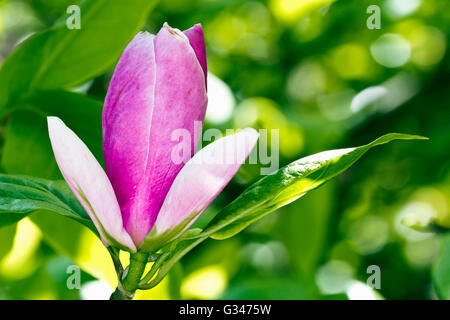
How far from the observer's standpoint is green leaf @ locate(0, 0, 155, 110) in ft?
2.58

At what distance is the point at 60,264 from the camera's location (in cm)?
110

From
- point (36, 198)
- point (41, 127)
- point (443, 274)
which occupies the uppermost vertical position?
point (41, 127)

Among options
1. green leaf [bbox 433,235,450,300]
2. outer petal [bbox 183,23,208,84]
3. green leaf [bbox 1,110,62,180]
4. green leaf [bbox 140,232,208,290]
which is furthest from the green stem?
green leaf [bbox 433,235,450,300]

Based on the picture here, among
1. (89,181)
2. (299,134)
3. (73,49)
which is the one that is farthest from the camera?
(299,134)

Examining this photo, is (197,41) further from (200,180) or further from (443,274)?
(443,274)

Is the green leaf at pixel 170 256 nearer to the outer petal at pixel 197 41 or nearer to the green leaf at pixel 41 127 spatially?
the outer petal at pixel 197 41

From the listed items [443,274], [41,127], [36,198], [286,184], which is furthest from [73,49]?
[443,274]

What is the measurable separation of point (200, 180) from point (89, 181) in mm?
101

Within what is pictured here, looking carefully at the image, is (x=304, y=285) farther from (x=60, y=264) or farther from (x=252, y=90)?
(x=252, y=90)

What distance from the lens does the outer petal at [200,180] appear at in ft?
1.67

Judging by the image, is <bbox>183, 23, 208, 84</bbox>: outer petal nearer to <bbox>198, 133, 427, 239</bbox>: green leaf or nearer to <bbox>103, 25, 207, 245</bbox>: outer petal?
<bbox>103, 25, 207, 245</bbox>: outer petal

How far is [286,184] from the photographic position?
0.54m

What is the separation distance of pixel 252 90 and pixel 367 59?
49 cm
